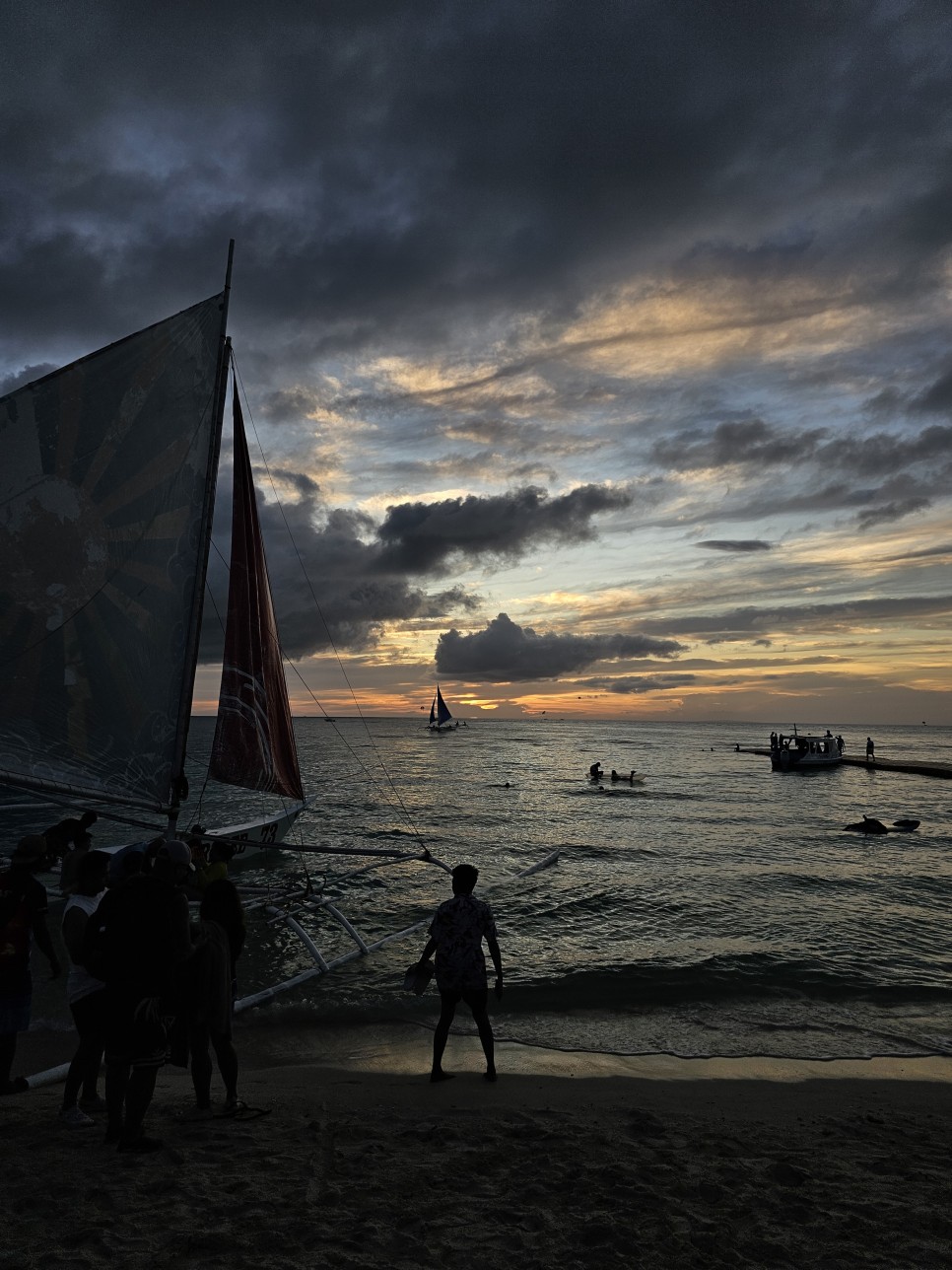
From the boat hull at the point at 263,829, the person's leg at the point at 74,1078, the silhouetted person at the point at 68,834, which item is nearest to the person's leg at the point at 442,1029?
the person's leg at the point at 74,1078

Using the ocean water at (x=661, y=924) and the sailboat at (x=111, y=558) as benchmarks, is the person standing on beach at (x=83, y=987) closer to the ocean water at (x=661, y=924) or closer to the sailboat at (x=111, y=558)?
the sailboat at (x=111, y=558)

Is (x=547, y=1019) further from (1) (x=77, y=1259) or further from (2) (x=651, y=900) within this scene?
(2) (x=651, y=900)

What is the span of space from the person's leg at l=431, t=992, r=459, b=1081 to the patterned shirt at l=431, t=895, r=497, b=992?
15 centimetres

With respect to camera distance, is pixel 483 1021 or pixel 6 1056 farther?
pixel 483 1021

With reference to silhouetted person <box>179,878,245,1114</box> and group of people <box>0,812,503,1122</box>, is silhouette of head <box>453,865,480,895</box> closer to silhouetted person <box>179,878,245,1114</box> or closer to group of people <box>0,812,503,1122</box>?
group of people <box>0,812,503,1122</box>

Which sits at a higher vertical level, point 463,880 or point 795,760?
point 463,880

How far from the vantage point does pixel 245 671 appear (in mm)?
11922

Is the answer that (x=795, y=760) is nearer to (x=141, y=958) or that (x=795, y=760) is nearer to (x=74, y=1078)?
(x=74, y=1078)

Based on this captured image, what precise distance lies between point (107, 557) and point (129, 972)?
6356 millimetres

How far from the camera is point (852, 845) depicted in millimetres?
27969

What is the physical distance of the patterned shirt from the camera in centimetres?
696

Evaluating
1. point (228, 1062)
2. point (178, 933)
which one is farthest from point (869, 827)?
point (178, 933)

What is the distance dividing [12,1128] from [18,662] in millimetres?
5509

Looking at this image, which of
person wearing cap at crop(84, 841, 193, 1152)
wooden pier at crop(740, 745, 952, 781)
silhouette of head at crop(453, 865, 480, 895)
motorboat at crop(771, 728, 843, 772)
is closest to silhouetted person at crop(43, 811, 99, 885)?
person wearing cap at crop(84, 841, 193, 1152)
